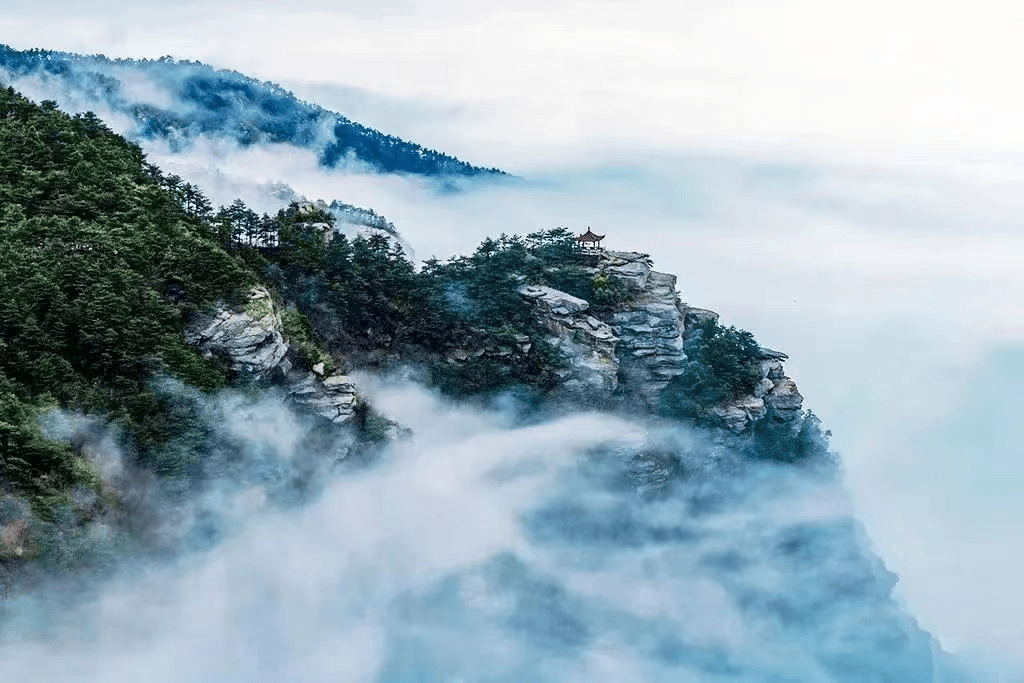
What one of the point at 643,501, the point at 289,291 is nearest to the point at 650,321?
the point at 643,501

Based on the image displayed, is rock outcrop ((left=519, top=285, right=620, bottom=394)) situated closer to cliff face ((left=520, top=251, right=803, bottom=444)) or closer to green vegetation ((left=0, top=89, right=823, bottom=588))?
cliff face ((left=520, top=251, right=803, bottom=444))

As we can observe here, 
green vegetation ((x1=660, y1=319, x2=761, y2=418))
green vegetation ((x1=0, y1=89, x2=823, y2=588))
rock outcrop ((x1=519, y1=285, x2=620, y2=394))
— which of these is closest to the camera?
green vegetation ((x1=0, y1=89, x2=823, y2=588))

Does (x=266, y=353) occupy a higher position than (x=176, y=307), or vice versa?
(x=176, y=307)

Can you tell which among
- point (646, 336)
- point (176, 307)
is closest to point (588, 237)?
point (646, 336)

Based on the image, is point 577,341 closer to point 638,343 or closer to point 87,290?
point 638,343

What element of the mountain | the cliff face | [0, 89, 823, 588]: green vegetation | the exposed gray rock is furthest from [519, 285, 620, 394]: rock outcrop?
the exposed gray rock
